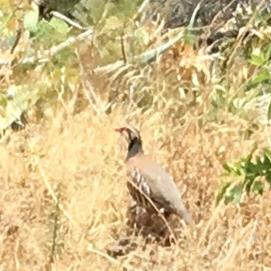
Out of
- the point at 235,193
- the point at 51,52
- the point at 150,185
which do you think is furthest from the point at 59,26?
the point at 235,193

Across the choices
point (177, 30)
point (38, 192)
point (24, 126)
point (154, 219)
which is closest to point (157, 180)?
point (154, 219)

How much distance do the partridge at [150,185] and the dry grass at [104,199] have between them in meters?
0.08

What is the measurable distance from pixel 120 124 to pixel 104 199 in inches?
26.2

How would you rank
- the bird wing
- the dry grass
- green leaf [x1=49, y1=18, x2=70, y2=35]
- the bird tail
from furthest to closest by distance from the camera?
green leaf [x1=49, y1=18, x2=70, y2=35] < the bird wing < the bird tail < the dry grass

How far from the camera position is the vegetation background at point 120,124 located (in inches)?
178

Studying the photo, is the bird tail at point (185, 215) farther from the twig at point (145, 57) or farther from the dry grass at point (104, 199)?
the twig at point (145, 57)

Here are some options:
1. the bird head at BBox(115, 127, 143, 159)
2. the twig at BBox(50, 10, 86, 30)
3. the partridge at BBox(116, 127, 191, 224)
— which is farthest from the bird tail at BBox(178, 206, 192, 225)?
the twig at BBox(50, 10, 86, 30)

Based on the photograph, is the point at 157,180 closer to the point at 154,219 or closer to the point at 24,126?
the point at 154,219

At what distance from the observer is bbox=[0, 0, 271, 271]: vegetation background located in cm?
452

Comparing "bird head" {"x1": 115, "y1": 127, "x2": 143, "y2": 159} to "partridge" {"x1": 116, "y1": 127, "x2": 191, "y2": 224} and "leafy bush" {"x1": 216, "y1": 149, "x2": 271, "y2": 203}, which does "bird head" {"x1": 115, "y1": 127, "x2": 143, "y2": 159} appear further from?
"leafy bush" {"x1": 216, "y1": 149, "x2": 271, "y2": 203}

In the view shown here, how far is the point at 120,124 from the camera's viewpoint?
5.62 metres

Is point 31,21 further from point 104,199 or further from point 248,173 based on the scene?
point 248,173

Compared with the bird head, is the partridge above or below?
below

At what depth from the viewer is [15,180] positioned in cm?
510
